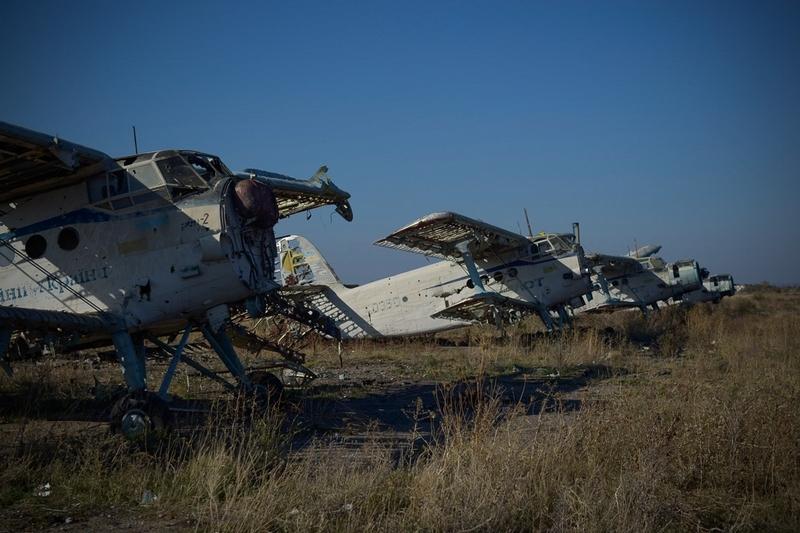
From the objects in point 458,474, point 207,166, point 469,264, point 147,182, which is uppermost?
point 207,166

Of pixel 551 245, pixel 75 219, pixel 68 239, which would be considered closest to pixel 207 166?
pixel 75 219

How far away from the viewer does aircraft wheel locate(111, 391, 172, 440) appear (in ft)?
20.5

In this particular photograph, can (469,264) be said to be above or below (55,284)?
above

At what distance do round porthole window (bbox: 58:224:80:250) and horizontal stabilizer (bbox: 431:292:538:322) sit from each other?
13264 millimetres

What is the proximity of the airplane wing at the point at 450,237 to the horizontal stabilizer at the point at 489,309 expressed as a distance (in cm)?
192

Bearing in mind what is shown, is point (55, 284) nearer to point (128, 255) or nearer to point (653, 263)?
point (128, 255)

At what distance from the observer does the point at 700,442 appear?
5160 mm

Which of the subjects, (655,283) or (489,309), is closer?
(489,309)

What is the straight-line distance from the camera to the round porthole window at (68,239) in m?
7.69

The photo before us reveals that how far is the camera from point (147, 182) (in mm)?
7691

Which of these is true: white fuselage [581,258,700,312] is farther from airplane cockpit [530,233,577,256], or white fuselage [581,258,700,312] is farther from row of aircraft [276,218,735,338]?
airplane cockpit [530,233,577,256]

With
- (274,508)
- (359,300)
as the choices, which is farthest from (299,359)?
(359,300)

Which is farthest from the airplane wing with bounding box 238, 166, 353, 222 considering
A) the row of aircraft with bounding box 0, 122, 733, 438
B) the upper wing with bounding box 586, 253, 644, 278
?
the upper wing with bounding box 586, 253, 644, 278

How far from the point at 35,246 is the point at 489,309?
592 inches
